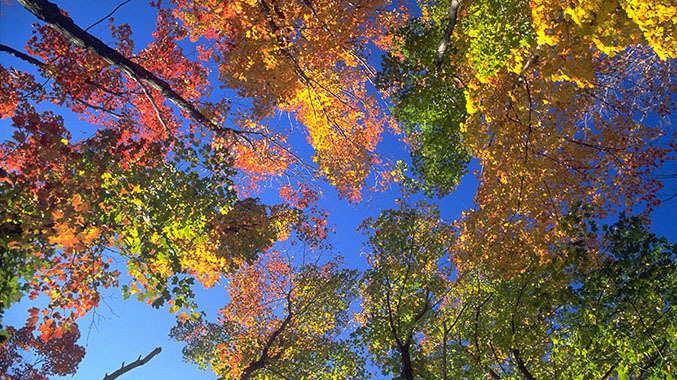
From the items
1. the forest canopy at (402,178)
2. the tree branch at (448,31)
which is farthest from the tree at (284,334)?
the tree branch at (448,31)

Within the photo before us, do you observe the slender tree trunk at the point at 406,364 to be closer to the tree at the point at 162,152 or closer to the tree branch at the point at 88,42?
the tree at the point at 162,152

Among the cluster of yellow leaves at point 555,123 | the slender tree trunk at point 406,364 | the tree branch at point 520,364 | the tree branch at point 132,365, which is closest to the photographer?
the cluster of yellow leaves at point 555,123

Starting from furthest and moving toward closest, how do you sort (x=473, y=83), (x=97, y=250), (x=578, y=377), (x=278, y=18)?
(x=278, y=18) < (x=473, y=83) < (x=97, y=250) < (x=578, y=377)

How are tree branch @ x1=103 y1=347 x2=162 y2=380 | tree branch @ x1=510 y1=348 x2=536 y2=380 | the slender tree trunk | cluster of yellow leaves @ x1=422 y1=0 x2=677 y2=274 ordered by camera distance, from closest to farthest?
cluster of yellow leaves @ x1=422 y1=0 x2=677 y2=274 < tree branch @ x1=510 y1=348 x2=536 y2=380 < the slender tree trunk < tree branch @ x1=103 y1=347 x2=162 y2=380

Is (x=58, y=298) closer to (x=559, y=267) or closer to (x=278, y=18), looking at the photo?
(x=278, y=18)

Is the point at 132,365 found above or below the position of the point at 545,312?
above

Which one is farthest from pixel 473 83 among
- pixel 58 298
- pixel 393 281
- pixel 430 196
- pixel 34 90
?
pixel 34 90

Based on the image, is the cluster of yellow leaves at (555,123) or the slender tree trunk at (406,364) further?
the slender tree trunk at (406,364)

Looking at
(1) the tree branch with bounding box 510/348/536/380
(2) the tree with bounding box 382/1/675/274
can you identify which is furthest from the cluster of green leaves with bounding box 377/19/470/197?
(1) the tree branch with bounding box 510/348/536/380

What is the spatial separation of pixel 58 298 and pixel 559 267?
32.2 feet

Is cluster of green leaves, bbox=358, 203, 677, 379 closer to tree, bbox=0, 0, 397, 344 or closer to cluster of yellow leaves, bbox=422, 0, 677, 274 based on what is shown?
cluster of yellow leaves, bbox=422, 0, 677, 274

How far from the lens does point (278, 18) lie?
943 centimetres

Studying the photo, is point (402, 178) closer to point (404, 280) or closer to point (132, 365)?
point (404, 280)

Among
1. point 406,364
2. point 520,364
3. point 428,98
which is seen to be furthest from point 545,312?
point 428,98
